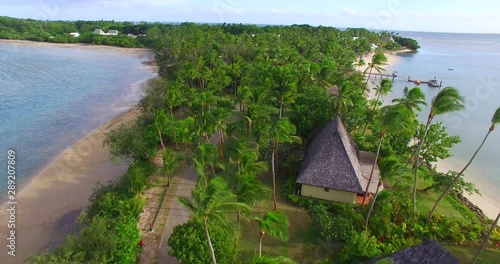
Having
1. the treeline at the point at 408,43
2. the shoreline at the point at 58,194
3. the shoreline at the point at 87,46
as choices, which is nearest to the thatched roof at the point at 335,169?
the shoreline at the point at 58,194

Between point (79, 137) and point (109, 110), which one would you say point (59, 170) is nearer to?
point (79, 137)

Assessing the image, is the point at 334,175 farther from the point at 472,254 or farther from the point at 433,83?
the point at 433,83

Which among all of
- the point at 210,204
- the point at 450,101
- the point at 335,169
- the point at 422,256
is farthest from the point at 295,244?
the point at 450,101

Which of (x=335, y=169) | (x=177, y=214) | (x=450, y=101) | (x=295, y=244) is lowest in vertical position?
(x=295, y=244)

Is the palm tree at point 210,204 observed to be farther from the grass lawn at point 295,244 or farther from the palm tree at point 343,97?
the palm tree at point 343,97

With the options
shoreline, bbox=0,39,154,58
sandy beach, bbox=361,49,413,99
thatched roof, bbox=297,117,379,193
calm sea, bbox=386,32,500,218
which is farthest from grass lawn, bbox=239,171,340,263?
shoreline, bbox=0,39,154,58

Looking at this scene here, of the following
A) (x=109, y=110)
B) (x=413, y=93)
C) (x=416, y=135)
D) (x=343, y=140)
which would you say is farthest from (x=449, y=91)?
(x=109, y=110)
